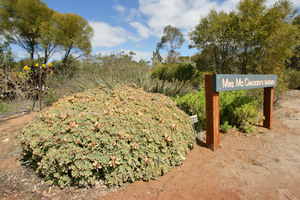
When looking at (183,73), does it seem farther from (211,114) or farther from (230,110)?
(211,114)

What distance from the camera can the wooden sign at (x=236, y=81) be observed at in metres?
A: 2.54

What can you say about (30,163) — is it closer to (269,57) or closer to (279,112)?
(279,112)

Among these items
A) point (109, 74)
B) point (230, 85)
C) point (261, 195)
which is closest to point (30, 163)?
point (261, 195)

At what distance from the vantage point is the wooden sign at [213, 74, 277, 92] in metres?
2.54

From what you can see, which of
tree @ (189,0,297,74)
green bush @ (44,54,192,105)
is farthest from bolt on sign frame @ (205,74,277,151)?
tree @ (189,0,297,74)

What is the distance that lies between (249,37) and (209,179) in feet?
26.0

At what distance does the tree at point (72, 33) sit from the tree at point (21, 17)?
1.76m

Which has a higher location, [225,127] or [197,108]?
[197,108]

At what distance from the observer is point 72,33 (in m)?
13.9

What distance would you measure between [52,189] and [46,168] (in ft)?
0.89

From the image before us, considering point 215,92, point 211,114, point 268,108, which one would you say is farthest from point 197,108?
point 268,108

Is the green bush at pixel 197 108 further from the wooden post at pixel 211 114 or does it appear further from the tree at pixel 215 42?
the tree at pixel 215 42

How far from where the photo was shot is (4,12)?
13953 millimetres

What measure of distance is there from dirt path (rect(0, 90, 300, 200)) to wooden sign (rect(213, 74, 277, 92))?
41.9 inches
